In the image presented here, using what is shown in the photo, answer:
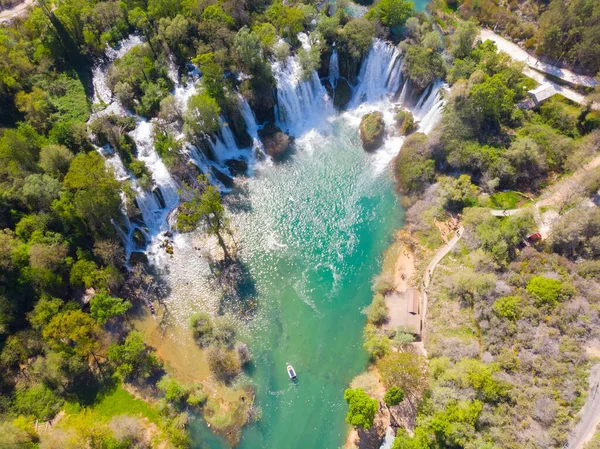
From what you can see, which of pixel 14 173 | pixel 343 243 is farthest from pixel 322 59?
pixel 14 173

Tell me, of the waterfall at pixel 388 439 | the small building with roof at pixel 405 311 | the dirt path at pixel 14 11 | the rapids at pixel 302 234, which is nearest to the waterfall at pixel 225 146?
the rapids at pixel 302 234

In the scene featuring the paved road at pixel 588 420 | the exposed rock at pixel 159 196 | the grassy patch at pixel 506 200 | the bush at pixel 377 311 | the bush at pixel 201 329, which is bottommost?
the paved road at pixel 588 420

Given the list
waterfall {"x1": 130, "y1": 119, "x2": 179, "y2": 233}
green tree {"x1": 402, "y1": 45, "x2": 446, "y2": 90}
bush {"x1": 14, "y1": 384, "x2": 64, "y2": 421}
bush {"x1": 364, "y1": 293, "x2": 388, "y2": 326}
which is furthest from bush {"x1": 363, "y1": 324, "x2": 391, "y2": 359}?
green tree {"x1": 402, "y1": 45, "x2": 446, "y2": 90}

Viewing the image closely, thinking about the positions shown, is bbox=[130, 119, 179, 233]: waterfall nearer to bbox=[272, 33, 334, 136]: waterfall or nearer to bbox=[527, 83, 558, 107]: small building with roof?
bbox=[272, 33, 334, 136]: waterfall

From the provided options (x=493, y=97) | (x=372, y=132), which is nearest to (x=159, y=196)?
(x=372, y=132)

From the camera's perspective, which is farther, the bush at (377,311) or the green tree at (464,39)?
the green tree at (464,39)

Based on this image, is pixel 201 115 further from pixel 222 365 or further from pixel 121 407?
pixel 121 407

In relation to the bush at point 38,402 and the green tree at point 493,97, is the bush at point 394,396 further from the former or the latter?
the green tree at point 493,97

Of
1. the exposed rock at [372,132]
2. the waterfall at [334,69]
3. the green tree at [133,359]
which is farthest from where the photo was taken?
the waterfall at [334,69]
